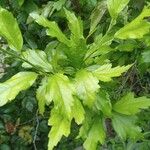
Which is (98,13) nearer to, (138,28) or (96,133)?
(138,28)

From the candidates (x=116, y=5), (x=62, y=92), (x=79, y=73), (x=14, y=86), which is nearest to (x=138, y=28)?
(x=116, y=5)

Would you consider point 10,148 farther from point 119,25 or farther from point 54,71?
point 54,71

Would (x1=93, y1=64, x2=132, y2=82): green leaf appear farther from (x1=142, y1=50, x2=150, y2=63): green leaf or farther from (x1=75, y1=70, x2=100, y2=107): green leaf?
(x1=142, y1=50, x2=150, y2=63): green leaf

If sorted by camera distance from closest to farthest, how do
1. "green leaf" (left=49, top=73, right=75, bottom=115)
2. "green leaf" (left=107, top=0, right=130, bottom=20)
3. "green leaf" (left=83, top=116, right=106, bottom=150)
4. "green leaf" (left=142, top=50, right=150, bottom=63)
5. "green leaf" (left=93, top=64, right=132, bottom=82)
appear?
"green leaf" (left=49, top=73, right=75, bottom=115) → "green leaf" (left=93, top=64, right=132, bottom=82) → "green leaf" (left=107, top=0, right=130, bottom=20) → "green leaf" (left=83, top=116, right=106, bottom=150) → "green leaf" (left=142, top=50, right=150, bottom=63)

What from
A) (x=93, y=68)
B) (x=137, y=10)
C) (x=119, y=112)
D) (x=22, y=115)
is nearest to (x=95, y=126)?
(x=119, y=112)

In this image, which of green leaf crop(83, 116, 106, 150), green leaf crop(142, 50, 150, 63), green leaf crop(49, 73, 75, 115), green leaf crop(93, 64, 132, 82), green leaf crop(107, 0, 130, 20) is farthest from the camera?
green leaf crop(142, 50, 150, 63)

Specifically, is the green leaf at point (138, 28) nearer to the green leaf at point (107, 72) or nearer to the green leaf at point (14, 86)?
the green leaf at point (107, 72)

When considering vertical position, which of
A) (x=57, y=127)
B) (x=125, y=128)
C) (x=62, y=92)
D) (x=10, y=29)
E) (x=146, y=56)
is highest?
(x=10, y=29)

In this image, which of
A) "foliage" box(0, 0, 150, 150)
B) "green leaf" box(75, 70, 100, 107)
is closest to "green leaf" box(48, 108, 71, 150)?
"foliage" box(0, 0, 150, 150)
